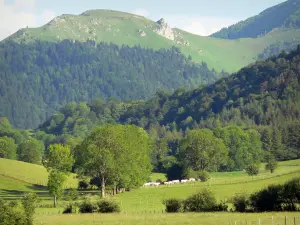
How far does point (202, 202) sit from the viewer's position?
86.6 m

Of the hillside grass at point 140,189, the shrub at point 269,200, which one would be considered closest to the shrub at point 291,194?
the shrub at point 269,200

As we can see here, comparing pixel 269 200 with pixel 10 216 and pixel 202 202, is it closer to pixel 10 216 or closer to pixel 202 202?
pixel 202 202

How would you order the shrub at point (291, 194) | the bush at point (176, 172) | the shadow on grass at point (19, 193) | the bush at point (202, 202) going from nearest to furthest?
the shrub at point (291, 194)
the bush at point (202, 202)
the shadow on grass at point (19, 193)
the bush at point (176, 172)

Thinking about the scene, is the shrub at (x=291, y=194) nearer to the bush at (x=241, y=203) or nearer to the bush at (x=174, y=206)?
the bush at (x=241, y=203)

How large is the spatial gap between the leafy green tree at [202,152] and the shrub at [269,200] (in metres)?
93.6

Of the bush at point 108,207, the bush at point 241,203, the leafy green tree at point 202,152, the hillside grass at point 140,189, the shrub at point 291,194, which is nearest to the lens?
the shrub at point 291,194

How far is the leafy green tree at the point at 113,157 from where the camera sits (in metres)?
129

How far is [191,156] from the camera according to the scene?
17712 cm

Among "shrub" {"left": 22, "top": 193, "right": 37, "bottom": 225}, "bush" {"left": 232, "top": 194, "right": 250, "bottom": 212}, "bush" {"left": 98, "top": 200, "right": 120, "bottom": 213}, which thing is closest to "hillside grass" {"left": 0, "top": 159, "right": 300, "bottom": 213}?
"bush" {"left": 98, "top": 200, "right": 120, "bottom": 213}

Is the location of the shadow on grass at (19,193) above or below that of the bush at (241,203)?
above

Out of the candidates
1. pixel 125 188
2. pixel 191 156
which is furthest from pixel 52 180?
pixel 191 156

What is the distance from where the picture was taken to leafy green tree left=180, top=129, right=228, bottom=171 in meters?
177

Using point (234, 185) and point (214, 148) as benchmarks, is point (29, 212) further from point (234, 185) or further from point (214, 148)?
point (214, 148)

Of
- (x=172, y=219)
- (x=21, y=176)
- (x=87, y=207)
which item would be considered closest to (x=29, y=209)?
(x=172, y=219)
